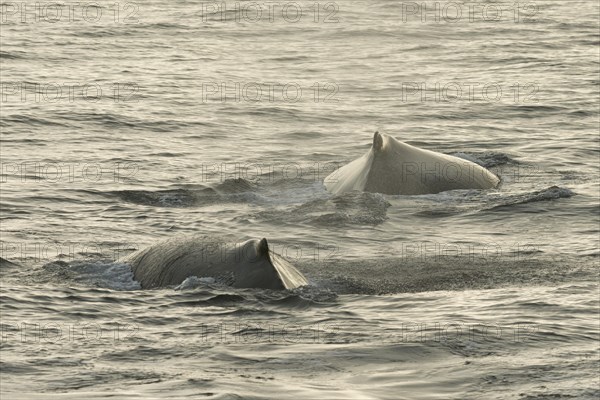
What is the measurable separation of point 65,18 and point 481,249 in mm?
27570

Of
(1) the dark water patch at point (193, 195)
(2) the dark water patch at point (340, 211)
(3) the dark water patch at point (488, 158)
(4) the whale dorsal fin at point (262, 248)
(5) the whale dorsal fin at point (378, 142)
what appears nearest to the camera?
(4) the whale dorsal fin at point (262, 248)

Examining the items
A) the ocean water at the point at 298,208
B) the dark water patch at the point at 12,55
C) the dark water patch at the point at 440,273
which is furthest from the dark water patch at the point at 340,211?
the dark water patch at the point at 12,55

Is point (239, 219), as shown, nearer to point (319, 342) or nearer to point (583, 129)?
point (319, 342)

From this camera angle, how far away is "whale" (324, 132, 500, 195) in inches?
876

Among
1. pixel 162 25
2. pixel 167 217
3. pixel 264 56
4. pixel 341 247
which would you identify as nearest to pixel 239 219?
pixel 167 217

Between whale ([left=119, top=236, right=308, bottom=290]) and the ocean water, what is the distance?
0.15 meters

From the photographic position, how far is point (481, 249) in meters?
19.6

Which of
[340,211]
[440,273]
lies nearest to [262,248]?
[440,273]

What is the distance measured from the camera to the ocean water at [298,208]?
14.4m

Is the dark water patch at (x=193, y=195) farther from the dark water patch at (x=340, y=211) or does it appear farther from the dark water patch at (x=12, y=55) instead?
the dark water patch at (x=12, y=55)

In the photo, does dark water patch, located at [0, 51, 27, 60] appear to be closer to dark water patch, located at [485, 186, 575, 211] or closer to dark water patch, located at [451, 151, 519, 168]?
dark water patch, located at [451, 151, 519, 168]

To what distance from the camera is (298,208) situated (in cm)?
2205

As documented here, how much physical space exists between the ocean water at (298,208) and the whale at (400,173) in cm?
29

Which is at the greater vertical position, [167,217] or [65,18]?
[65,18]
